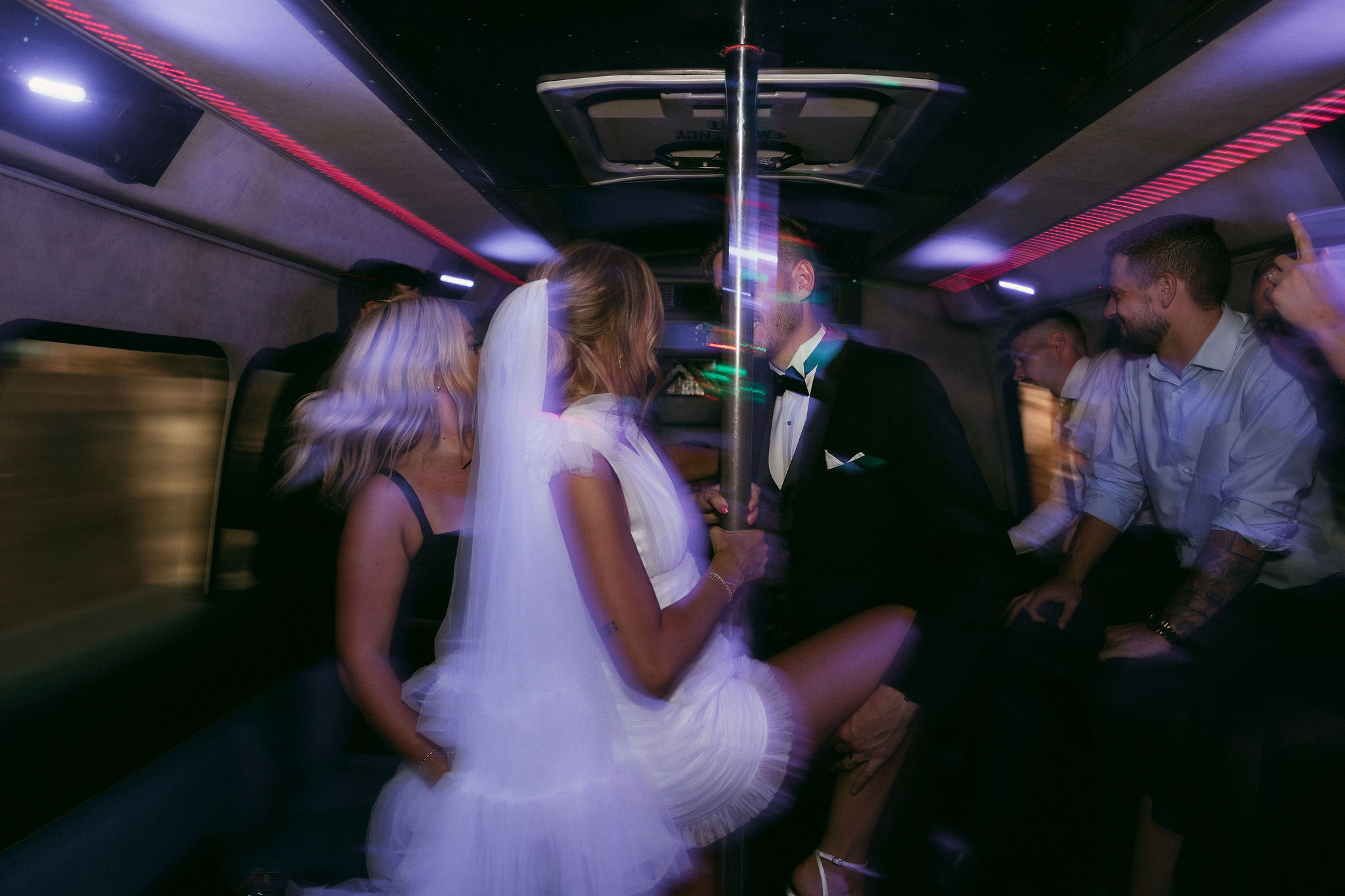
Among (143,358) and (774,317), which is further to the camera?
(143,358)

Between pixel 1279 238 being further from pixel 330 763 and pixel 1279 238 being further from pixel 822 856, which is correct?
pixel 330 763

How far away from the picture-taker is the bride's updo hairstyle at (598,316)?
1544mm

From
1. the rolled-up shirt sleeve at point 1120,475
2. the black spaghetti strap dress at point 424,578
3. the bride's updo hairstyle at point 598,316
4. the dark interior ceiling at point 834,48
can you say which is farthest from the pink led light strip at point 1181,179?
the black spaghetti strap dress at point 424,578

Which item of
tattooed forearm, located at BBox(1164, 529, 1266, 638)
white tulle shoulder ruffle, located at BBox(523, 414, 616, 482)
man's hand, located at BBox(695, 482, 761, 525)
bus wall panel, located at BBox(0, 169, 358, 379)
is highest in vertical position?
bus wall panel, located at BBox(0, 169, 358, 379)

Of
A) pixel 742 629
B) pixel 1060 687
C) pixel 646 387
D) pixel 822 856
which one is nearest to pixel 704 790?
pixel 742 629

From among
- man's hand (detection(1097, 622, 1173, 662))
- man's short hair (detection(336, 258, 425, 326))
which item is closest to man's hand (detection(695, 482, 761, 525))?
man's hand (detection(1097, 622, 1173, 662))

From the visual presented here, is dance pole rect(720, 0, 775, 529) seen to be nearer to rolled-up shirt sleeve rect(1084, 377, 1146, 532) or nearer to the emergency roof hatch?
the emergency roof hatch

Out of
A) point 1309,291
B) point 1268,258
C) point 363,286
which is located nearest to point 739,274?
point 1309,291

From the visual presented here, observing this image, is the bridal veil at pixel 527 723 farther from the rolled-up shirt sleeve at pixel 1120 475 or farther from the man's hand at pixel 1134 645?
the rolled-up shirt sleeve at pixel 1120 475

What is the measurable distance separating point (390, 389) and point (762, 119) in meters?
1.36

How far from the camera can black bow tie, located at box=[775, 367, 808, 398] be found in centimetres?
205

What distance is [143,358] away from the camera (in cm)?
231

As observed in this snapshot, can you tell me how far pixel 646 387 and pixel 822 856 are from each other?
1241mm

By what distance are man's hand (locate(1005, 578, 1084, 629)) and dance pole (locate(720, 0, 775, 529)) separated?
180 centimetres
